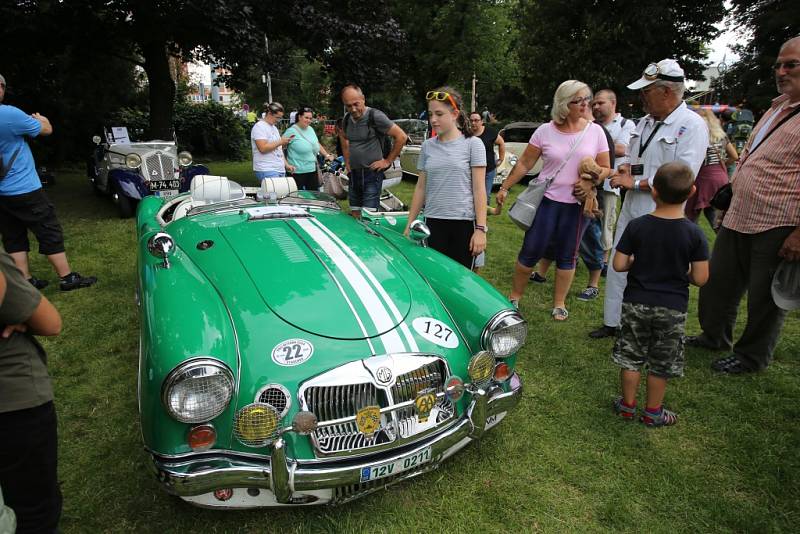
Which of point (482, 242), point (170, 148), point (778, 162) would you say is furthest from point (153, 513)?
point (170, 148)

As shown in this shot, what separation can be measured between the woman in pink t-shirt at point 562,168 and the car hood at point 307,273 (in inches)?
60.3

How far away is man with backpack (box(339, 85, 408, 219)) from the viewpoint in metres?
5.45

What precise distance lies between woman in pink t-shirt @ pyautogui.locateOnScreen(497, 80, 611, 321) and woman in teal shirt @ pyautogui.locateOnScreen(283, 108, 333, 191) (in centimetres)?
371

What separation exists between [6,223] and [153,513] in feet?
12.9

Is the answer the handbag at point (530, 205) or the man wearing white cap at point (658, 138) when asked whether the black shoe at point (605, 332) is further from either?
the handbag at point (530, 205)

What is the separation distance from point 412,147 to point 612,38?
11341mm

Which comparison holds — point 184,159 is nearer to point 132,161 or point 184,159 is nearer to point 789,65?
point 132,161

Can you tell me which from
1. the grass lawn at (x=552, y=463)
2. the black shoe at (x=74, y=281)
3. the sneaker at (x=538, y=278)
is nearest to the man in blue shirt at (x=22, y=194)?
the black shoe at (x=74, y=281)

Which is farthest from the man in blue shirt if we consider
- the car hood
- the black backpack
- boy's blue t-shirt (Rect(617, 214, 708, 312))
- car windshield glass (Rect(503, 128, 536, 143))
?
car windshield glass (Rect(503, 128, 536, 143))

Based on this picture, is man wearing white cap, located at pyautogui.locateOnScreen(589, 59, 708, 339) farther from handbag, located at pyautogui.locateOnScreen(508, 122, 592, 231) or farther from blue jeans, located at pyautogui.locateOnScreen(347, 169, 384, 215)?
blue jeans, located at pyautogui.locateOnScreen(347, 169, 384, 215)

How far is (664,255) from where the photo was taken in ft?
9.46

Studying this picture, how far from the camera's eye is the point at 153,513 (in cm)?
242

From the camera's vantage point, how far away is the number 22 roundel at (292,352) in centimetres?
229

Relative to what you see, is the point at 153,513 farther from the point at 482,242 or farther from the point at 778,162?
the point at 778,162
